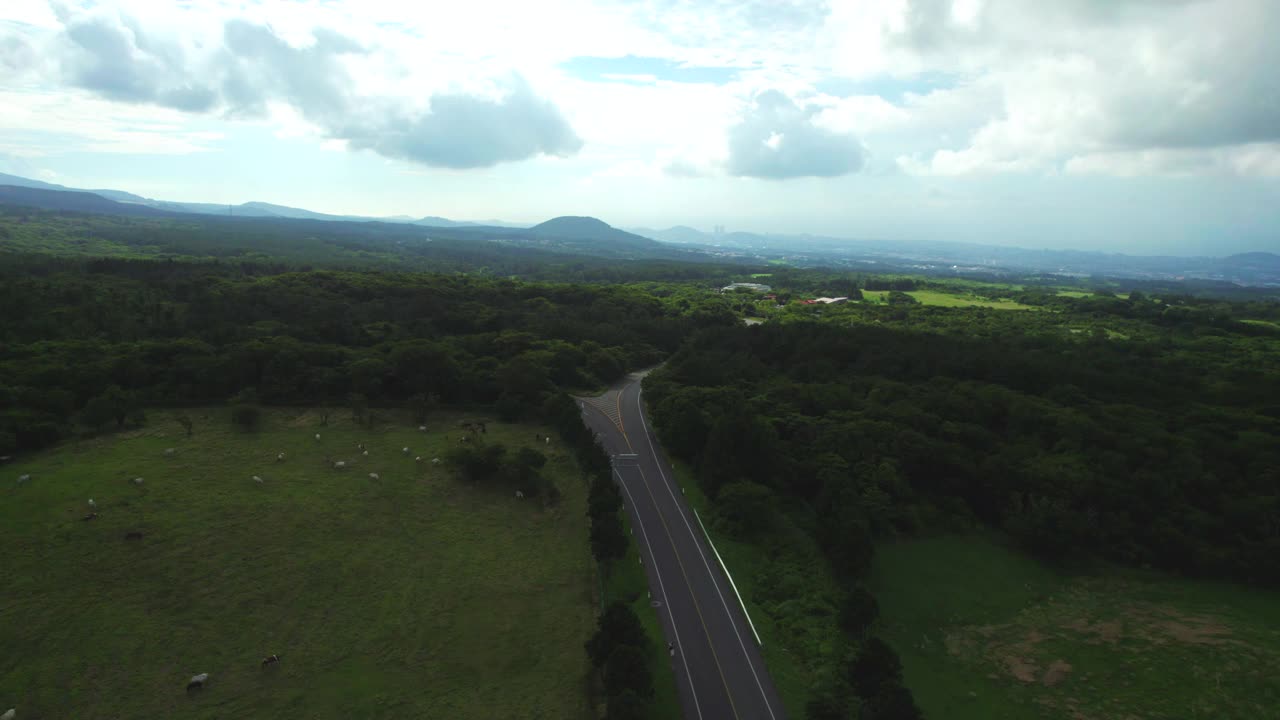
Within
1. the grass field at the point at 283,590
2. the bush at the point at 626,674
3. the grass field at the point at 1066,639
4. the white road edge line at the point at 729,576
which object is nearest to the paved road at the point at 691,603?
the white road edge line at the point at 729,576

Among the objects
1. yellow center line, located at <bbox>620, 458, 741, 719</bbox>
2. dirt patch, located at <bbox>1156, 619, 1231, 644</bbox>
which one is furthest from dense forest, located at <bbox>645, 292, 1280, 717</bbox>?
dirt patch, located at <bbox>1156, 619, 1231, 644</bbox>

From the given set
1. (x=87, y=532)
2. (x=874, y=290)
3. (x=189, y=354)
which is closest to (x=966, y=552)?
(x=87, y=532)

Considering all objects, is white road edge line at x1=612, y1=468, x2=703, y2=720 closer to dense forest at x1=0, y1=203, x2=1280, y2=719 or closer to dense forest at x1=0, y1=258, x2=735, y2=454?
dense forest at x1=0, y1=203, x2=1280, y2=719

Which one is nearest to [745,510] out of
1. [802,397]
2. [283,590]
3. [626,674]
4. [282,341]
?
[626,674]

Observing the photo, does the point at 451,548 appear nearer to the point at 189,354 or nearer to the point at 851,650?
the point at 851,650

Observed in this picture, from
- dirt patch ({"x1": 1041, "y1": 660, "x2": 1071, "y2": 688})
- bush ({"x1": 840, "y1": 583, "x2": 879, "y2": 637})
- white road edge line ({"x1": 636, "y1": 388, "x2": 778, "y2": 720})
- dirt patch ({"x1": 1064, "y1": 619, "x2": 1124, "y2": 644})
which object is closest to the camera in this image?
white road edge line ({"x1": 636, "y1": 388, "x2": 778, "y2": 720})

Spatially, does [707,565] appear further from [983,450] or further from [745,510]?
[983,450]
